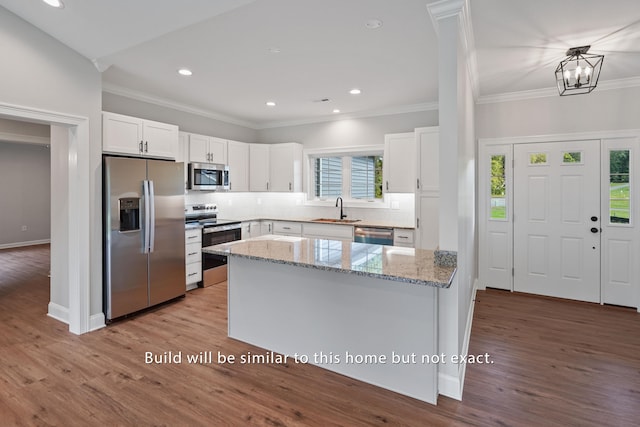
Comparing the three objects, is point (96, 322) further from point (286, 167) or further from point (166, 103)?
point (286, 167)

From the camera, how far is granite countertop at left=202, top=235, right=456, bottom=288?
A: 80.0 inches

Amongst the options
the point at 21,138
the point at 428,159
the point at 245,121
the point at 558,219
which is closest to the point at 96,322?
the point at 245,121

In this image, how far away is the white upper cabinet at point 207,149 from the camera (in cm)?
488

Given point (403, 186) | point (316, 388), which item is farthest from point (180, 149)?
point (316, 388)

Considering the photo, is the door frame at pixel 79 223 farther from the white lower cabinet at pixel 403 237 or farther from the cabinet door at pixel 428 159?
the cabinet door at pixel 428 159

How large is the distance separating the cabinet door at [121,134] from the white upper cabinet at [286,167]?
7.86ft

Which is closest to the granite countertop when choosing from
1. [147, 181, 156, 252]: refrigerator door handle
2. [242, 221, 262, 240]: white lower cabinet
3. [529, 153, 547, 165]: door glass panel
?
[147, 181, 156, 252]: refrigerator door handle

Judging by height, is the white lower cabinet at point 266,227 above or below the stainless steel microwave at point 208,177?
below

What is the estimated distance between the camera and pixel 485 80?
3.87 m

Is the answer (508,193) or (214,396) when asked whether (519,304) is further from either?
(214,396)

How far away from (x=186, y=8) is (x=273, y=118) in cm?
354

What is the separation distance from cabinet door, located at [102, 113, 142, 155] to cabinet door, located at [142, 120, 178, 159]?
0.31 ft

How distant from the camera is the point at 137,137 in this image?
3879mm

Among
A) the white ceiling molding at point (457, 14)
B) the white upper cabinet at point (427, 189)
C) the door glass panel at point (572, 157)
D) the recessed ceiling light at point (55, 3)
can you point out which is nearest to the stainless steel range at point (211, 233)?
the recessed ceiling light at point (55, 3)
